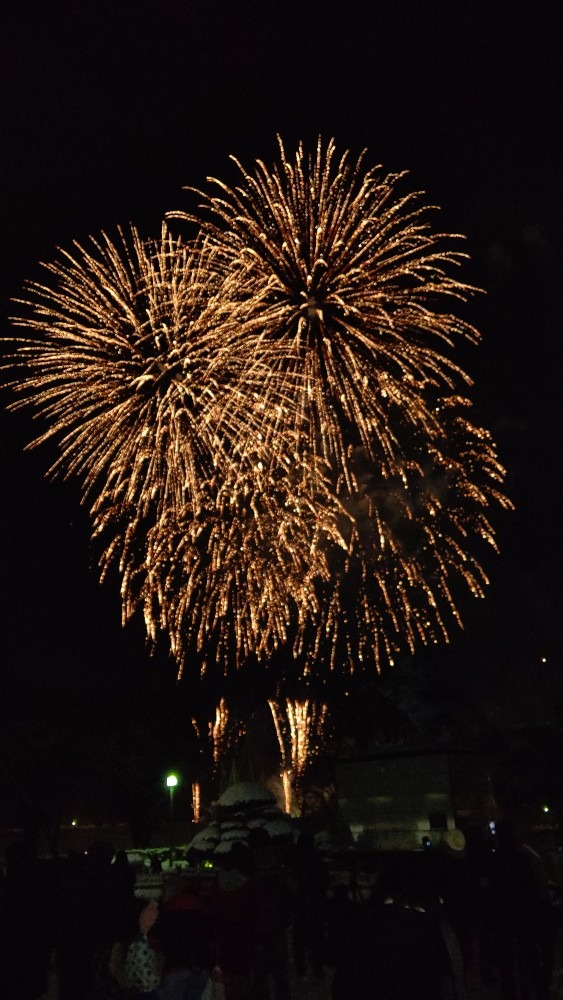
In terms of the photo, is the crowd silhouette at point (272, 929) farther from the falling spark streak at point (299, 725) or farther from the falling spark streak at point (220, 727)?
the falling spark streak at point (299, 725)

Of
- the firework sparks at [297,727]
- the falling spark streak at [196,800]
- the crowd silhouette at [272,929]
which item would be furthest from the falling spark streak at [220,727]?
the crowd silhouette at [272,929]

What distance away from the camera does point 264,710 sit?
54281 mm

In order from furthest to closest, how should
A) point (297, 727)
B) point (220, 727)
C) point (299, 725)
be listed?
point (297, 727), point (299, 725), point (220, 727)

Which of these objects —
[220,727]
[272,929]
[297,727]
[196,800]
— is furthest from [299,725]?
[272,929]

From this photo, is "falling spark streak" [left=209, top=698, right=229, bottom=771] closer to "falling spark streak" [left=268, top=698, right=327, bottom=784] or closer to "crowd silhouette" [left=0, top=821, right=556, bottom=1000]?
"falling spark streak" [left=268, top=698, right=327, bottom=784]

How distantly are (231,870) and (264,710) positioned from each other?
47.0m

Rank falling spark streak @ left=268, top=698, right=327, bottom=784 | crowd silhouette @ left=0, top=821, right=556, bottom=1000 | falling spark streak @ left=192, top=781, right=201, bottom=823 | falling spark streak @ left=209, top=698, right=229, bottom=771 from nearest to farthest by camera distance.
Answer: crowd silhouette @ left=0, top=821, right=556, bottom=1000, falling spark streak @ left=209, top=698, right=229, bottom=771, falling spark streak @ left=268, top=698, right=327, bottom=784, falling spark streak @ left=192, top=781, right=201, bottom=823

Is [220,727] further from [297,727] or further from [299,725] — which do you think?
[297,727]

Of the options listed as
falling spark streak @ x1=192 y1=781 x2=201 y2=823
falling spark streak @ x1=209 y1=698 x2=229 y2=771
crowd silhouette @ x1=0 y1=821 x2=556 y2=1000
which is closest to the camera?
crowd silhouette @ x1=0 y1=821 x2=556 y2=1000

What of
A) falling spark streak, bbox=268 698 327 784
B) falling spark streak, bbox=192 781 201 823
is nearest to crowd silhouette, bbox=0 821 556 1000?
falling spark streak, bbox=268 698 327 784

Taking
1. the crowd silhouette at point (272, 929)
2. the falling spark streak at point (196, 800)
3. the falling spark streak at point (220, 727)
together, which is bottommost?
the crowd silhouette at point (272, 929)

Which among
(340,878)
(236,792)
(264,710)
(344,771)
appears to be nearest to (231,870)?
(340,878)

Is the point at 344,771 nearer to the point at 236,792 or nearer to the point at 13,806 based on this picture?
the point at 236,792

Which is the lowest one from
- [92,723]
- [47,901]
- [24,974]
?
[24,974]
